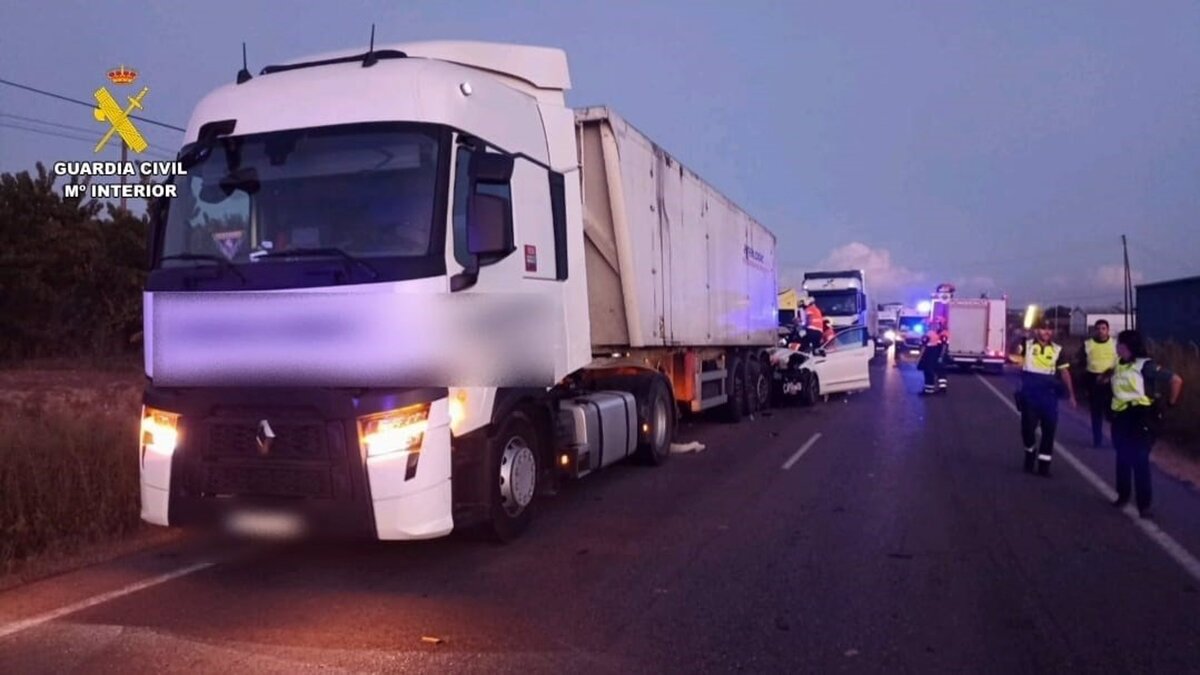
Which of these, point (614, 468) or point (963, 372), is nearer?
point (614, 468)

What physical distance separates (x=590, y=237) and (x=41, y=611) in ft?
21.0

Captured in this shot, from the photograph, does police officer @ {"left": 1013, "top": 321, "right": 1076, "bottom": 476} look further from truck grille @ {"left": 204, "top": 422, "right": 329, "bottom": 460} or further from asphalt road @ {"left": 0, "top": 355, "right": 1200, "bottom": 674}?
truck grille @ {"left": 204, "top": 422, "right": 329, "bottom": 460}

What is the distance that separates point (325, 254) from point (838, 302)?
101 ft

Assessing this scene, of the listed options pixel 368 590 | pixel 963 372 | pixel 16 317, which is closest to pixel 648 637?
pixel 368 590

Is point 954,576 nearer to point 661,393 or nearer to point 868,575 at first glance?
point 868,575

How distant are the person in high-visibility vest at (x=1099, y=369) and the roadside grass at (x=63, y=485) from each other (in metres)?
10.9

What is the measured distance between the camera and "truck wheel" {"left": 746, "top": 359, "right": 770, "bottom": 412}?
19.7 meters

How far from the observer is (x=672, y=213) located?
45.7 ft

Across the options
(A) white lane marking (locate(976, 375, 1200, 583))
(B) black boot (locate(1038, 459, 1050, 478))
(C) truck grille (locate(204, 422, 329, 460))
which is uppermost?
(C) truck grille (locate(204, 422, 329, 460))

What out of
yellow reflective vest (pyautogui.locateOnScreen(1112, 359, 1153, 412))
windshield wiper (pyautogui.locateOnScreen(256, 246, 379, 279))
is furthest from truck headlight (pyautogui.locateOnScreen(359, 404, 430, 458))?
yellow reflective vest (pyautogui.locateOnScreen(1112, 359, 1153, 412))

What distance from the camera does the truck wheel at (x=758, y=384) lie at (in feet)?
64.6

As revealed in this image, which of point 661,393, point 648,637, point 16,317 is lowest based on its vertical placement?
point 648,637

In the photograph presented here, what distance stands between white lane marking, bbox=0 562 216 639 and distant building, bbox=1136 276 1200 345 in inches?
1294

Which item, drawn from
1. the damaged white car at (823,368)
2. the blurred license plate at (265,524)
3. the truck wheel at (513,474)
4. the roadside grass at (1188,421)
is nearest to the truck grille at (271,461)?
the blurred license plate at (265,524)
